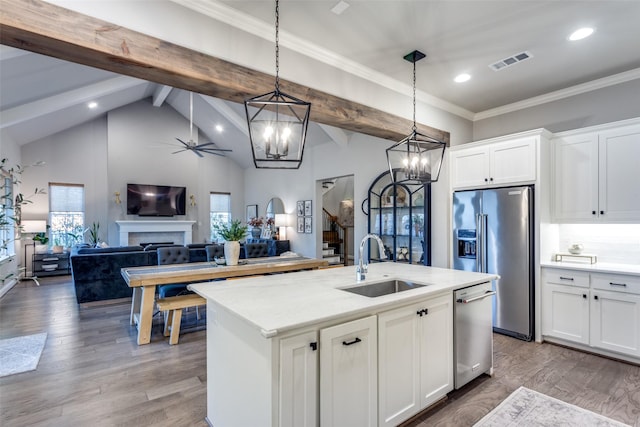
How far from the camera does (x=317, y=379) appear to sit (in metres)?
1.63

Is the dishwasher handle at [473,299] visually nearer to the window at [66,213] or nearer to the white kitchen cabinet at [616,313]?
the white kitchen cabinet at [616,313]

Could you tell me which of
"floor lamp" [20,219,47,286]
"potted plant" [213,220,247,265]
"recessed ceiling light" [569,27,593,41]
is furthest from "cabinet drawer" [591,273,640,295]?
"floor lamp" [20,219,47,286]

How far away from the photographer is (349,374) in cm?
175

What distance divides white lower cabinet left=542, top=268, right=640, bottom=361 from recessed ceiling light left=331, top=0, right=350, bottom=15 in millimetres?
3434

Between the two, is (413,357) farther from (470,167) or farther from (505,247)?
(470,167)

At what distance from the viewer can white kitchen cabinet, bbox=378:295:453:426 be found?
194 cm

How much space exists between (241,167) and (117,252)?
676 cm

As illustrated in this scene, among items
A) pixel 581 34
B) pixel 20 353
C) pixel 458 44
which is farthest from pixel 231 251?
pixel 581 34

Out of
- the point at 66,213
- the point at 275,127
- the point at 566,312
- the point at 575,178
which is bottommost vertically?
the point at 566,312

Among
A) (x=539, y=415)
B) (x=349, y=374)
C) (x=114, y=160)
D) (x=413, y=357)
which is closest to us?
(x=349, y=374)

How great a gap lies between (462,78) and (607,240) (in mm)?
2502

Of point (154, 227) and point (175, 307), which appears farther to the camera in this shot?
point (154, 227)

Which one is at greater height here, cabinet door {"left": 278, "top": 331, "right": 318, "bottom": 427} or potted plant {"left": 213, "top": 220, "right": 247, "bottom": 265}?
potted plant {"left": 213, "top": 220, "right": 247, "bottom": 265}

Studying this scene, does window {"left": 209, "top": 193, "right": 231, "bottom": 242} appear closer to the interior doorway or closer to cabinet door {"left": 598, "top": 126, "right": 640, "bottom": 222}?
the interior doorway
